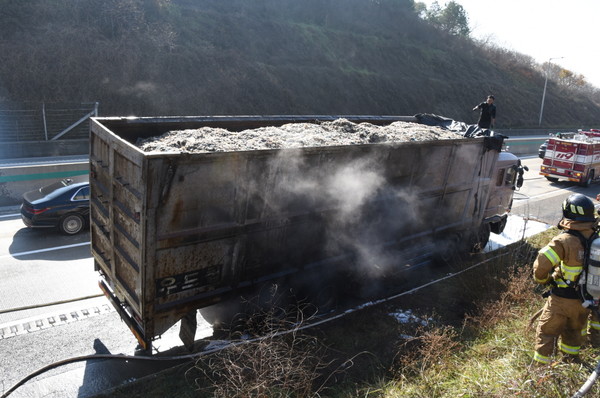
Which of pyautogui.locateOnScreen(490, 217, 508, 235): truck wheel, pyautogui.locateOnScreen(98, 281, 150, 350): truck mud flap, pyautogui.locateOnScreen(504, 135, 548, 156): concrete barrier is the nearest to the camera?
pyautogui.locateOnScreen(98, 281, 150, 350): truck mud flap

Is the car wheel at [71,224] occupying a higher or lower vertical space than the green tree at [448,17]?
lower

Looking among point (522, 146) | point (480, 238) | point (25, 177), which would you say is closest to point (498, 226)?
point (480, 238)

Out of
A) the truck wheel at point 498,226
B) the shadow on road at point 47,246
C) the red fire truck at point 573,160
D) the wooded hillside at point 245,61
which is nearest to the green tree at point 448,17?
the wooded hillside at point 245,61

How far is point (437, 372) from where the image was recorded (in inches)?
196

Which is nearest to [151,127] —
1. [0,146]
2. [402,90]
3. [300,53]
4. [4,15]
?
[0,146]

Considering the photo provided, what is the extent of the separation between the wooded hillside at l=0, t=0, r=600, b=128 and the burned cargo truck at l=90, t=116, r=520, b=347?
59.4 ft

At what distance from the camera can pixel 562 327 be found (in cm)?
480

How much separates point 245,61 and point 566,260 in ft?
90.5

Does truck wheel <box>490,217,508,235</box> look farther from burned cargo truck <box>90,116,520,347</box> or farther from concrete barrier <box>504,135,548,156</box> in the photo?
concrete barrier <box>504,135,548,156</box>

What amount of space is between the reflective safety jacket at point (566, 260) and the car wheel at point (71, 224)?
9580 millimetres

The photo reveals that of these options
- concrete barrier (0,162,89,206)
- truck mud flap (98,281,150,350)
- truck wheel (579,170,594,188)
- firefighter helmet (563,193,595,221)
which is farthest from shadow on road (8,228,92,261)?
truck wheel (579,170,594,188)

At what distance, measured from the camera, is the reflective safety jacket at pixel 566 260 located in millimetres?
4703

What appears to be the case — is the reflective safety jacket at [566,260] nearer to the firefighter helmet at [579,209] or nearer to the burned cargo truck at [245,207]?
the firefighter helmet at [579,209]

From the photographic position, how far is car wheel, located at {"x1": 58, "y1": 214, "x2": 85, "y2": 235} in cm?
1006
